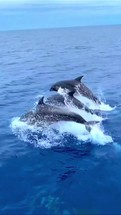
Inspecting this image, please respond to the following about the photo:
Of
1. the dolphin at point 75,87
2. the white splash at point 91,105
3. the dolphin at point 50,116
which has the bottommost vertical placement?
the dolphin at point 50,116

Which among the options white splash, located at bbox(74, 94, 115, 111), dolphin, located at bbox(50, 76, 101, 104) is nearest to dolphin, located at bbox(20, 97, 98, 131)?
dolphin, located at bbox(50, 76, 101, 104)

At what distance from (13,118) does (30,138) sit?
407 centimetres

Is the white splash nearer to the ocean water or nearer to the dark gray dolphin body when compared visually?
the ocean water

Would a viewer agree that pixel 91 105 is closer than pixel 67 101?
No

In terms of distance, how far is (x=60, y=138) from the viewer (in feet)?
69.5

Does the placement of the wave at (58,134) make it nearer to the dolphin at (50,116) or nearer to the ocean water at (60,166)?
the ocean water at (60,166)

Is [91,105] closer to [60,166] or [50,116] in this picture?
[50,116]

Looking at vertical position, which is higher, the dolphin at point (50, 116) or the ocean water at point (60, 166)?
the dolphin at point (50, 116)

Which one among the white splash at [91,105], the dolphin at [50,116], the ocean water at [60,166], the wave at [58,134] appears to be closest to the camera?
the ocean water at [60,166]

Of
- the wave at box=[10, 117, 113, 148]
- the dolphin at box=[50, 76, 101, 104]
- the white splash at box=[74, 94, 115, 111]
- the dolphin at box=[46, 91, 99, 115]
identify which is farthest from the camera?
the white splash at box=[74, 94, 115, 111]

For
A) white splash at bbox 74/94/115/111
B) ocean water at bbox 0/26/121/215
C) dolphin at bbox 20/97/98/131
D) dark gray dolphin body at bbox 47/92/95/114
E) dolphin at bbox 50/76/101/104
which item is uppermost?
dolphin at bbox 50/76/101/104

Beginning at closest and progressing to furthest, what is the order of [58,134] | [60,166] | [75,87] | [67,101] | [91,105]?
[60,166]
[58,134]
[67,101]
[75,87]
[91,105]

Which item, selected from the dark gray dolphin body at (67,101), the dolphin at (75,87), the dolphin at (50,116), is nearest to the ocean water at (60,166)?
the dolphin at (50,116)

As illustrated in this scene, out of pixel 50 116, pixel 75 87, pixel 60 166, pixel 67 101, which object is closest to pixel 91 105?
pixel 75 87
